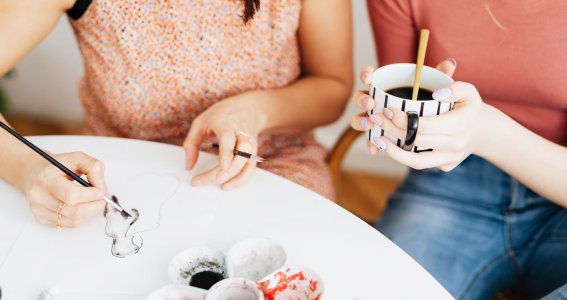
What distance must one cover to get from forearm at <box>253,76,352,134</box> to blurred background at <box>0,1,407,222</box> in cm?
56

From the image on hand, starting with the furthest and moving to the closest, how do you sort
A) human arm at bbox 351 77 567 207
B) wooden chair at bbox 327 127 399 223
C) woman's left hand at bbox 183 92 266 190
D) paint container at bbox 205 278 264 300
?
wooden chair at bbox 327 127 399 223, woman's left hand at bbox 183 92 266 190, human arm at bbox 351 77 567 207, paint container at bbox 205 278 264 300

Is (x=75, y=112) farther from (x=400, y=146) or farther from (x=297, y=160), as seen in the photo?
(x=400, y=146)

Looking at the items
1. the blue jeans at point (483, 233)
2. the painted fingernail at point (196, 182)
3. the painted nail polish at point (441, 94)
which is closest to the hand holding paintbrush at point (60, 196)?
the painted fingernail at point (196, 182)

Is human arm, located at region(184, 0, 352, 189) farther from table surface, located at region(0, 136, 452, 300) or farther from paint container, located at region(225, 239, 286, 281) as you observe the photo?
paint container, located at region(225, 239, 286, 281)

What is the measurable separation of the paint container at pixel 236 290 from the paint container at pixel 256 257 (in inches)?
2.5

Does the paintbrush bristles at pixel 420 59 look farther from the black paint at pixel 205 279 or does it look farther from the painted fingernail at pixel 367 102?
the black paint at pixel 205 279

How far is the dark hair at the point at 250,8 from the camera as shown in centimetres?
94

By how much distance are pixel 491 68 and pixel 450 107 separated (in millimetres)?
308

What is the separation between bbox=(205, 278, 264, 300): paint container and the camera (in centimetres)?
61

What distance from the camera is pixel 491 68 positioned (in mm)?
978

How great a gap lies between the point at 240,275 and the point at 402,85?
36cm

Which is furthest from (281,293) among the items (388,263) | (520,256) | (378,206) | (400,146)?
(378,206)

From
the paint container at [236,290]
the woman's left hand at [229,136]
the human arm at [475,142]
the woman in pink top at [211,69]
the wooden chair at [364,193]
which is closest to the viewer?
the paint container at [236,290]

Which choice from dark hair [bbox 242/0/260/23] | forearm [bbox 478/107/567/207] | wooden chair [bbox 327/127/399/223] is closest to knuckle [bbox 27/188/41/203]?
dark hair [bbox 242/0/260/23]
